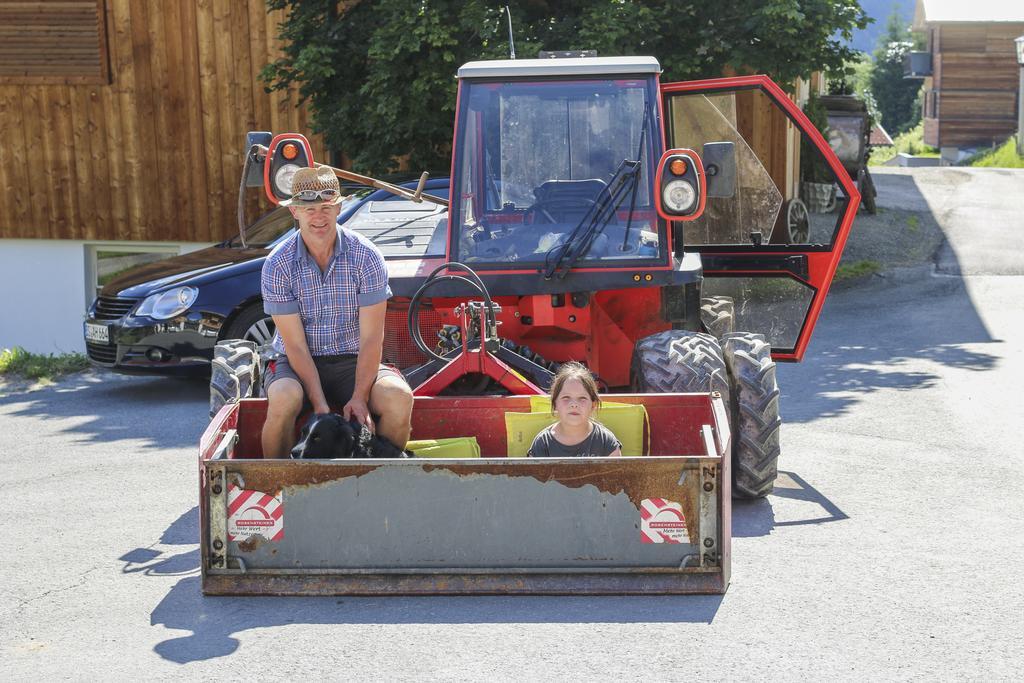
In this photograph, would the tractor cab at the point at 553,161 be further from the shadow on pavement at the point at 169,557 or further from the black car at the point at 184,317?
the black car at the point at 184,317

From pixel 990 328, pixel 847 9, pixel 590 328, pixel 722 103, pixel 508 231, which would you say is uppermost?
pixel 847 9

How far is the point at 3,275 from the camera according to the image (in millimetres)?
18734

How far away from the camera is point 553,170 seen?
7.87 metres

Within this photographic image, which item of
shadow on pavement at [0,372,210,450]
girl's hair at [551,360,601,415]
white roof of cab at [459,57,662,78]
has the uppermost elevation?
white roof of cab at [459,57,662,78]

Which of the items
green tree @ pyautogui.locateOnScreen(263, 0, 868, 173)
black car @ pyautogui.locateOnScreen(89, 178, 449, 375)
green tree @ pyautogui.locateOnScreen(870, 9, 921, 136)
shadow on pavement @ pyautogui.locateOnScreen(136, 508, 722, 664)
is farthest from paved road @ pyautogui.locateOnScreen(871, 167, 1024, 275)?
green tree @ pyautogui.locateOnScreen(870, 9, 921, 136)

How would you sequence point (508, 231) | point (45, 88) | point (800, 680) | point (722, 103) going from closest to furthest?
1. point (800, 680)
2. point (508, 231)
3. point (722, 103)
4. point (45, 88)

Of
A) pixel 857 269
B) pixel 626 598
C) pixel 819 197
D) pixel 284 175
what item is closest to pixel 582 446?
pixel 626 598

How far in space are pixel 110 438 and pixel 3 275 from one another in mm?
9707

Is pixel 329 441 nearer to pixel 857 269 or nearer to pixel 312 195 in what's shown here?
pixel 312 195

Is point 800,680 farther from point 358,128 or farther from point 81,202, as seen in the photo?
point 81,202

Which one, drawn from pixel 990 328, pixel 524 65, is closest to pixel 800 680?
pixel 524 65

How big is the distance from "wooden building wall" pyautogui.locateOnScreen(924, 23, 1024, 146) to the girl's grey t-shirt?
44.3 meters

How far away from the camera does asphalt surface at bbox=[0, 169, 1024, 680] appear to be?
5.32 meters

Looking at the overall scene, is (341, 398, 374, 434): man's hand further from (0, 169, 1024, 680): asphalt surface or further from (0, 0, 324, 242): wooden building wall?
(0, 0, 324, 242): wooden building wall
